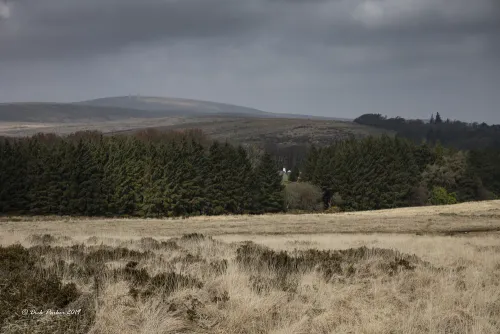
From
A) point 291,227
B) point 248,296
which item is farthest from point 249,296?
point 291,227

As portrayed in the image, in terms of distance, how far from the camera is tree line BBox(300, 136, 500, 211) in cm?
9838

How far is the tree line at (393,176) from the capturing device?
98375 mm

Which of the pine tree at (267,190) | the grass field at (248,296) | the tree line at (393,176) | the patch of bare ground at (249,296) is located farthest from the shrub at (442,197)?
the grass field at (248,296)

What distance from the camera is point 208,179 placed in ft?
286

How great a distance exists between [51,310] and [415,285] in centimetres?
611

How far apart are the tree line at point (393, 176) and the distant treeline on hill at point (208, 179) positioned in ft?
0.69

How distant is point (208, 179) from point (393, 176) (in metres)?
38.6

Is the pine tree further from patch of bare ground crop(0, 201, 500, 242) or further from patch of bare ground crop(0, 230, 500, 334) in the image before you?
patch of bare ground crop(0, 230, 500, 334)

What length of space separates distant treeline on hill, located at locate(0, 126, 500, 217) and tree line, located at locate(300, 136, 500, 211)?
0.69 ft

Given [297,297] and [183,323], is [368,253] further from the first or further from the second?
[183,323]

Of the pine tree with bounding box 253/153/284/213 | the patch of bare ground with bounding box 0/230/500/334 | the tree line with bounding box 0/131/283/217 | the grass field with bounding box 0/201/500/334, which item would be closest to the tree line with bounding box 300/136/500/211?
the pine tree with bounding box 253/153/284/213

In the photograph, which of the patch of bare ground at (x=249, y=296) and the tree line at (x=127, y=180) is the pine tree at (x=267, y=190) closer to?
the tree line at (x=127, y=180)

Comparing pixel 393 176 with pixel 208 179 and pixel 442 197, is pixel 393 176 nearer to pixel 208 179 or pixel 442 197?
pixel 442 197

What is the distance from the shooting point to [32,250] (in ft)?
41.1
